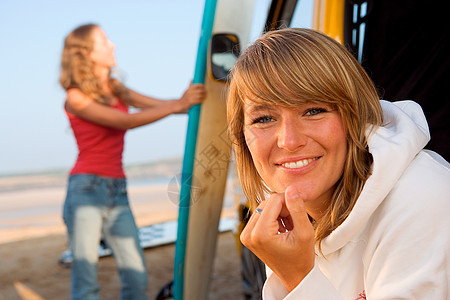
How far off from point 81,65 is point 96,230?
107 cm

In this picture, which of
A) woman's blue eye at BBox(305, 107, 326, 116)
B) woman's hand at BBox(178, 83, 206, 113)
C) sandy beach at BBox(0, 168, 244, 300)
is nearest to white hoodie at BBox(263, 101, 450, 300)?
woman's blue eye at BBox(305, 107, 326, 116)

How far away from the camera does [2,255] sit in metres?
6.37

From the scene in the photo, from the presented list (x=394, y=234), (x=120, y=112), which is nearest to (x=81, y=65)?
(x=120, y=112)

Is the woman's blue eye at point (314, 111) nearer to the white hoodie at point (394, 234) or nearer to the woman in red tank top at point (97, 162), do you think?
the white hoodie at point (394, 234)

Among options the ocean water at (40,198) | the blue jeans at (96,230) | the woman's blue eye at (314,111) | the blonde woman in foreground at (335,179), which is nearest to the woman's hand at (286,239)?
the blonde woman in foreground at (335,179)

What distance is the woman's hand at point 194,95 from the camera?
2.97 meters

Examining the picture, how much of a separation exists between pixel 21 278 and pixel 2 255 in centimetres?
145

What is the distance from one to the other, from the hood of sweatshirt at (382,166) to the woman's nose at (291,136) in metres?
0.19

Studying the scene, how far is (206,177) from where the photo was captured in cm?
308

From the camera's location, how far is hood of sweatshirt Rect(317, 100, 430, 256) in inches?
46.6

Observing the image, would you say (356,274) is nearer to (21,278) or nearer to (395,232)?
(395,232)

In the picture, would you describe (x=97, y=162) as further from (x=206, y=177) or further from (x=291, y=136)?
(x=291, y=136)

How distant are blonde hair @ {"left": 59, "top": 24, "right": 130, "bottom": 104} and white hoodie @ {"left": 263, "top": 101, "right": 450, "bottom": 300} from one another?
6.80 feet

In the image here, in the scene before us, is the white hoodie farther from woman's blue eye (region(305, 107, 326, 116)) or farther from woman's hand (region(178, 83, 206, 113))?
woman's hand (region(178, 83, 206, 113))
